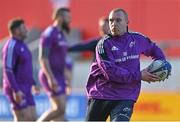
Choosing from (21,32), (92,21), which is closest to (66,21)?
(21,32)

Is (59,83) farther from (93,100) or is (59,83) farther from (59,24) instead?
(93,100)

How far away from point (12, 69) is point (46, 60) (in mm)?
1661

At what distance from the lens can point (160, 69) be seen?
35.9 ft

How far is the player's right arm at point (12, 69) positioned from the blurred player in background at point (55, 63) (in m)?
1.57

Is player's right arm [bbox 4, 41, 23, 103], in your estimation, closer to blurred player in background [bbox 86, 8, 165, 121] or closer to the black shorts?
the black shorts

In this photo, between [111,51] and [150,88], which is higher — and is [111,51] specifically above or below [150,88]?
above

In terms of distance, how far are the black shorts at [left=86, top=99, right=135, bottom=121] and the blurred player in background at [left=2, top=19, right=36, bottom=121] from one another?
312 centimetres

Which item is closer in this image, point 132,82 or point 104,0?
point 132,82

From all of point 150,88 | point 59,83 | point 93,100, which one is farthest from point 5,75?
point 150,88

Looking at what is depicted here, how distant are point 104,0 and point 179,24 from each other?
2.67 m

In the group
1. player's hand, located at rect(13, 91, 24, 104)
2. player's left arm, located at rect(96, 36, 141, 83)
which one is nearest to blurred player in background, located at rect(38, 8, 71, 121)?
player's hand, located at rect(13, 91, 24, 104)

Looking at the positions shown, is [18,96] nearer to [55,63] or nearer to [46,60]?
[46,60]

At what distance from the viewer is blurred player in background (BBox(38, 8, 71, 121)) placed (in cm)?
1588

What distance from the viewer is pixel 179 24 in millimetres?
27109
